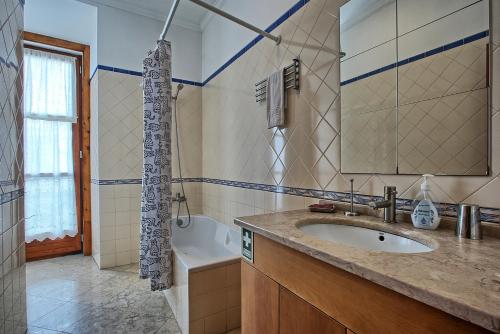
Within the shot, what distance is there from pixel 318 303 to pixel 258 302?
33cm

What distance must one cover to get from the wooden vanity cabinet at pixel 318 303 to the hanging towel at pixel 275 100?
907 millimetres

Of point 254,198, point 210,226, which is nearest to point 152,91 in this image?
point 254,198

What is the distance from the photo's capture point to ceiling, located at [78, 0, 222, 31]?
256 centimetres

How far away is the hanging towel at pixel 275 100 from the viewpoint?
5.31ft

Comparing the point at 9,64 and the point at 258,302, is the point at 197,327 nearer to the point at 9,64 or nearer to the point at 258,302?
the point at 258,302

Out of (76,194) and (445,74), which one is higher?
(445,74)

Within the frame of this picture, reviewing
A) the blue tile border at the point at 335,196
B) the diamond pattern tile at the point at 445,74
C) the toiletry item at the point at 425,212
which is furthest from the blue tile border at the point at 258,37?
the toiletry item at the point at 425,212

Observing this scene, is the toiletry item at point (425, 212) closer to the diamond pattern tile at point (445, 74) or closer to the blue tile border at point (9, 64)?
the diamond pattern tile at point (445, 74)

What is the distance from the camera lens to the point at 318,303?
2.32ft

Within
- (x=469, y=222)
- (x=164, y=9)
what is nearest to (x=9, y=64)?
(x=164, y=9)

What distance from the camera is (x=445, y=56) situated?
90cm

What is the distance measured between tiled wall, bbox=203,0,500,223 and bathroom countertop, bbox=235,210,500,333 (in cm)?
21

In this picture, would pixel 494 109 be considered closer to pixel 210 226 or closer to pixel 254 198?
pixel 254 198

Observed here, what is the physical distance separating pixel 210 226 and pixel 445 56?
2.39 m
